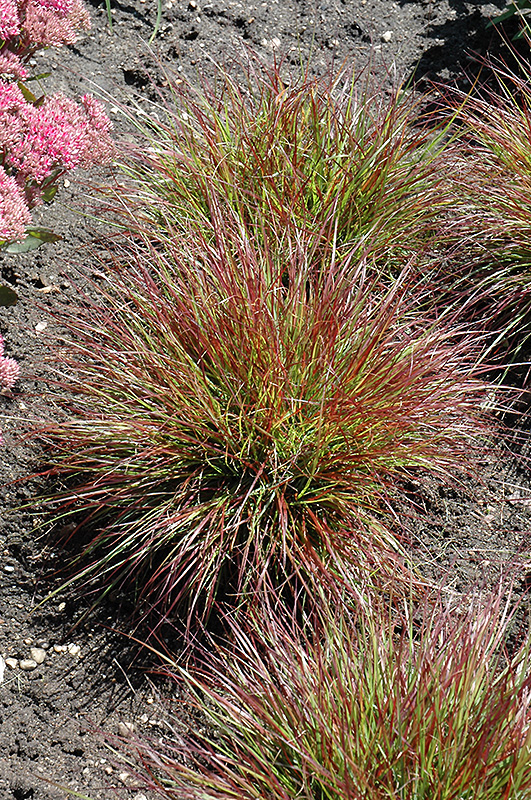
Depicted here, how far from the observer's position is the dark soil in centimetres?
196

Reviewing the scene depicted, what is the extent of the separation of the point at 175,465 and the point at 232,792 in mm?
921

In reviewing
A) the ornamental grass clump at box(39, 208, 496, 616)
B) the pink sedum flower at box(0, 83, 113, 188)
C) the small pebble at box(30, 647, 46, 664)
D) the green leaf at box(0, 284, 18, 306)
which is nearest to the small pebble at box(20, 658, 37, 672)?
the small pebble at box(30, 647, 46, 664)

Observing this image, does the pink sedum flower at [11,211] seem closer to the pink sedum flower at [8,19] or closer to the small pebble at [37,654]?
the pink sedum flower at [8,19]

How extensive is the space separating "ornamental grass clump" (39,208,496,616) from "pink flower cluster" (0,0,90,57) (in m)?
0.75

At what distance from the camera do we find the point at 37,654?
2086mm

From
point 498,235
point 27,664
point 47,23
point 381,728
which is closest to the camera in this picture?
point 381,728

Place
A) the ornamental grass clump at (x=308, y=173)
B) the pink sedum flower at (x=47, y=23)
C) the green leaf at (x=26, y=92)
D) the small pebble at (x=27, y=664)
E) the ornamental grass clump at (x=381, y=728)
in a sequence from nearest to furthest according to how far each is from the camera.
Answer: the ornamental grass clump at (x=381, y=728), the small pebble at (x=27, y=664), the pink sedum flower at (x=47, y=23), the green leaf at (x=26, y=92), the ornamental grass clump at (x=308, y=173)

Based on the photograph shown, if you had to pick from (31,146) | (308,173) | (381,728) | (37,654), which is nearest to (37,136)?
(31,146)

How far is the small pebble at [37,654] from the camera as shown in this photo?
81.9 inches

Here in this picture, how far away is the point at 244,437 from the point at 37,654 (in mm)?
836

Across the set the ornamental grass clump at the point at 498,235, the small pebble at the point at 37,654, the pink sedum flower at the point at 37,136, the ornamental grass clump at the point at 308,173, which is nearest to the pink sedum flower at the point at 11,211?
the pink sedum flower at the point at 37,136

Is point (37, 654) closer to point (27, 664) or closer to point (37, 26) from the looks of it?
point (27, 664)

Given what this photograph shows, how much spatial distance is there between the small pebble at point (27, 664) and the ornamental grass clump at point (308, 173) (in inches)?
65.0

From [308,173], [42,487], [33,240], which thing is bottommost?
[42,487]
